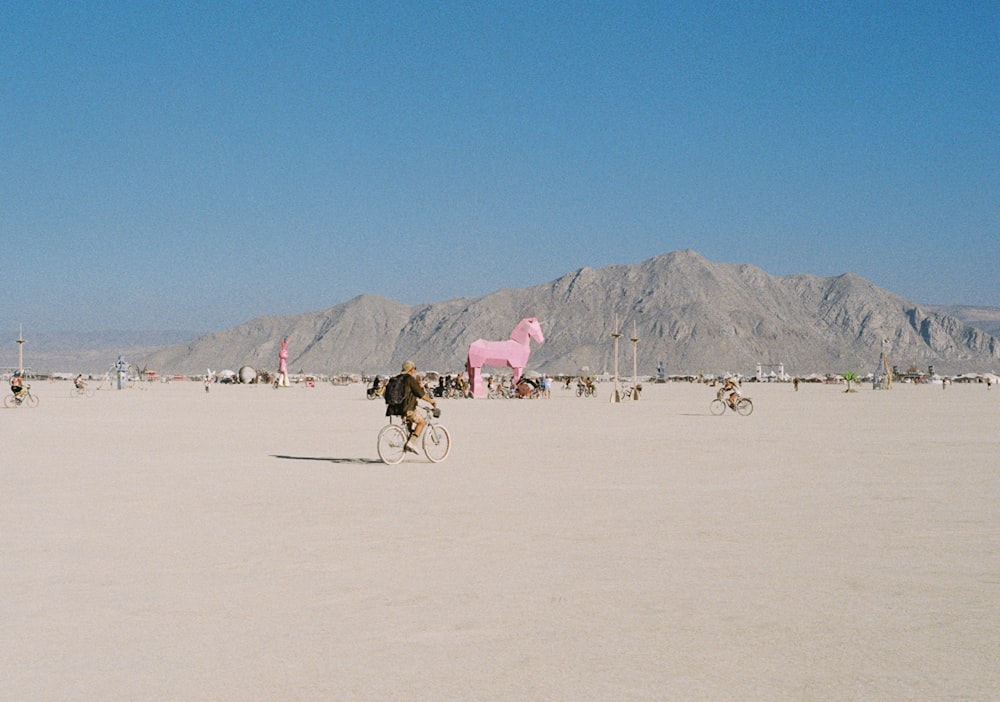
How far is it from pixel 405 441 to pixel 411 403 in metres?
0.89

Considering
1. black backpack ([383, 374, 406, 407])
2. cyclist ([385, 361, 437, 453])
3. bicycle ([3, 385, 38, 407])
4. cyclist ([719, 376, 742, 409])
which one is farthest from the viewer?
bicycle ([3, 385, 38, 407])

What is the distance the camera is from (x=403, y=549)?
31.4 feet

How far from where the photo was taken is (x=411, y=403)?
58.4 ft

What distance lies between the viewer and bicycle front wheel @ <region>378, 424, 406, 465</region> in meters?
18.2

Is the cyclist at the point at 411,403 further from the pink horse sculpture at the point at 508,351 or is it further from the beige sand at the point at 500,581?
the pink horse sculpture at the point at 508,351

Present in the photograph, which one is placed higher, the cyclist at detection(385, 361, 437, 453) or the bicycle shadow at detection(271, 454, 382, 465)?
the cyclist at detection(385, 361, 437, 453)

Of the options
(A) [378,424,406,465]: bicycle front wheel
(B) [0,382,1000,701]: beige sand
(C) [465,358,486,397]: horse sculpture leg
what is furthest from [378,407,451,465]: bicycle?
(C) [465,358,486,397]: horse sculpture leg

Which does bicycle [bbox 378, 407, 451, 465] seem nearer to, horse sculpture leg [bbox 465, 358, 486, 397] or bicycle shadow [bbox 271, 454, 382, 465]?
bicycle shadow [bbox 271, 454, 382, 465]

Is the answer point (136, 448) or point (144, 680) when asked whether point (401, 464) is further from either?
point (144, 680)

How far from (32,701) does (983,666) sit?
513 cm

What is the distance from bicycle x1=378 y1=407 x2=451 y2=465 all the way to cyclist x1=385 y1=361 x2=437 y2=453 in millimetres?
95

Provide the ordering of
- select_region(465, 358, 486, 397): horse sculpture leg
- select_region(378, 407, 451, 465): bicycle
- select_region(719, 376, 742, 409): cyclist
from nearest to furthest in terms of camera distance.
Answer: select_region(378, 407, 451, 465): bicycle → select_region(719, 376, 742, 409): cyclist → select_region(465, 358, 486, 397): horse sculpture leg

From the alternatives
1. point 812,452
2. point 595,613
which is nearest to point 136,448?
point 812,452

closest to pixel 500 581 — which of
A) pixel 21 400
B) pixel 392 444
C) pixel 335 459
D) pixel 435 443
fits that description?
pixel 392 444
